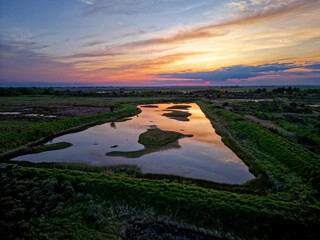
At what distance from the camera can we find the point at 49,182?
535 inches

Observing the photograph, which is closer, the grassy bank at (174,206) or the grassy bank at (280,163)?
the grassy bank at (174,206)

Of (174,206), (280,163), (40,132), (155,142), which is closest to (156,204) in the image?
(174,206)

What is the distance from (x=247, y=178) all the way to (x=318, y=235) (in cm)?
686

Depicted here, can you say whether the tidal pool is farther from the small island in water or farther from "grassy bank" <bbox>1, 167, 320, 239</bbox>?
"grassy bank" <bbox>1, 167, 320, 239</bbox>

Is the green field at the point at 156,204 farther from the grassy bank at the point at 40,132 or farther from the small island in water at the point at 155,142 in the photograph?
the grassy bank at the point at 40,132

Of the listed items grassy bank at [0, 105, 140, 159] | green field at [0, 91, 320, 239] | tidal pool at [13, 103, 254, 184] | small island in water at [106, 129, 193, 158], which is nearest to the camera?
green field at [0, 91, 320, 239]

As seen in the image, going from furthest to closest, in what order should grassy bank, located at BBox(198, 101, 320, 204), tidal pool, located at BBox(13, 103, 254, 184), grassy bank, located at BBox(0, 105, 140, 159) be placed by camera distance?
grassy bank, located at BBox(0, 105, 140, 159) < tidal pool, located at BBox(13, 103, 254, 184) < grassy bank, located at BBox(198, 101, 320, 204)

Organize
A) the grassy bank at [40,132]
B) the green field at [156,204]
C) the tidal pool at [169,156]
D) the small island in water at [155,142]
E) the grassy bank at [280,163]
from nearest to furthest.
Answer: the green field at [156,204]
the grassy bank at [280,163]
the tidal pool at [169,156]
the small island in water at [155,142]
the grassy bank at [40,132]

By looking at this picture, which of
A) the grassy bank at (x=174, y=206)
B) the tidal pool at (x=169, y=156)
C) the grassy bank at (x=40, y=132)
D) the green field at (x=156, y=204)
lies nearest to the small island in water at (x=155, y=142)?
the tidal pool at (x=169, y=156)

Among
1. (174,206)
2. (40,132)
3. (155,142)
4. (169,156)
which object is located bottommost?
(174,206)

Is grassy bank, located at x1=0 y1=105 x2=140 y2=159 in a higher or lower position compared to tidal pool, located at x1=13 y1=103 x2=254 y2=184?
higher

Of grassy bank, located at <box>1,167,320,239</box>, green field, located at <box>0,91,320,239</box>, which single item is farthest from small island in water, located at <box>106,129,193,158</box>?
grassy bank, located at <box>1,167,320,239</box>

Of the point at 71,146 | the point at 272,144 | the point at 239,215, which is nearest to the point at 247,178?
the point at 239,215

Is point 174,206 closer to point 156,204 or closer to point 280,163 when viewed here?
point 156,204
